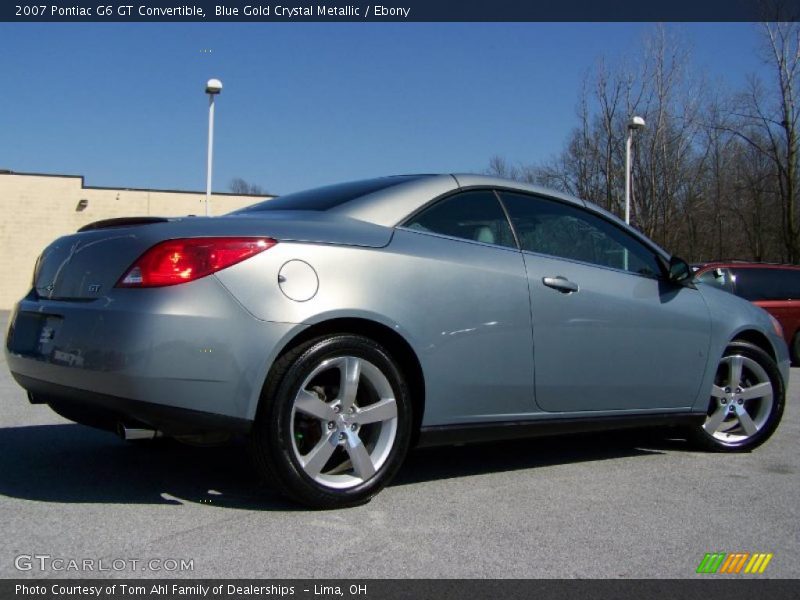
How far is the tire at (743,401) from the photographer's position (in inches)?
197

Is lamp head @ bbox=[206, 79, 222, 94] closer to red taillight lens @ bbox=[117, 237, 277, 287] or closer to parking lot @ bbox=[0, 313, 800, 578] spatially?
parking lot @ bbox=[0, 313, 800, 578]

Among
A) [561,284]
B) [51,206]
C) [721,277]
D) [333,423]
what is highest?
[51,206]

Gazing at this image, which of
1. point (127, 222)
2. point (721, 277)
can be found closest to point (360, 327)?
point (127, 222)

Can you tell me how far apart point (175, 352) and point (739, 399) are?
11.7 ft

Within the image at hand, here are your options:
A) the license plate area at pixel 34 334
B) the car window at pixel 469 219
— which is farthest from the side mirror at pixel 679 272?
the license plate area at pixel 34 334

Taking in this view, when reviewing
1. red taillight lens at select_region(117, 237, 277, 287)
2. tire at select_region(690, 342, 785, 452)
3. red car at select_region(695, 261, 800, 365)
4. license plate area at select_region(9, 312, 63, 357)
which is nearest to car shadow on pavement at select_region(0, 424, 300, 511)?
license plate area at select_region(9, 312, 63, 357)

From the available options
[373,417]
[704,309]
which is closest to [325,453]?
[373,417]

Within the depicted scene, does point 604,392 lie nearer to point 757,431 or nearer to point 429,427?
point 429,427

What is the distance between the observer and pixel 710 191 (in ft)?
110

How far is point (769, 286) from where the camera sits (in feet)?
40.2

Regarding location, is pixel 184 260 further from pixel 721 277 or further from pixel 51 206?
pixel 51 206

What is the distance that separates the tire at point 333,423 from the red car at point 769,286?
924 centimetres

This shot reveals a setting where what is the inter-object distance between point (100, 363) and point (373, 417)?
112cm

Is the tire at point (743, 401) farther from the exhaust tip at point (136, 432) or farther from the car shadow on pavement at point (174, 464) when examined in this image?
the exhaust tip at point (136, 432)
